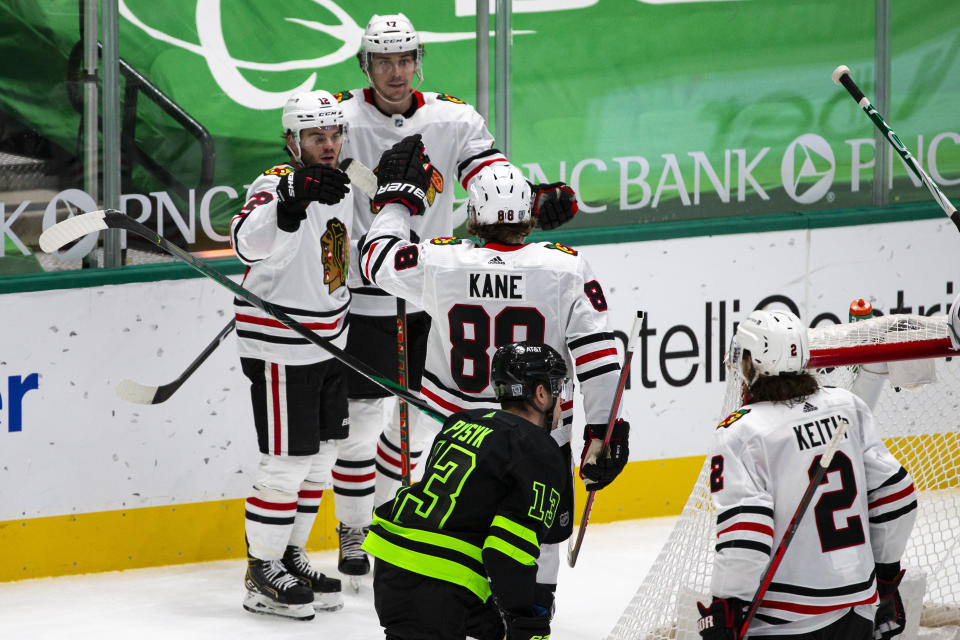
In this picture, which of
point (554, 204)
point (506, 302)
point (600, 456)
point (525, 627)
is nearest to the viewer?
point (525, 627)

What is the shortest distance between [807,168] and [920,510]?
1.59 meters

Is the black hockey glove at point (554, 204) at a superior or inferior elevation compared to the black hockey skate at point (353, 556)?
superior

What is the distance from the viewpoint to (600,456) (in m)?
3.58

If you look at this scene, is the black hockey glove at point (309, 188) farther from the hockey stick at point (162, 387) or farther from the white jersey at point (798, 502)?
the white jersey at point (798, 502)

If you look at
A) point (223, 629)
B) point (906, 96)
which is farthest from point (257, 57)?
point (906, 96)

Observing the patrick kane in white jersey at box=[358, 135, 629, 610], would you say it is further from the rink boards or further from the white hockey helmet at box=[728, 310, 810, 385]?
the rink boards

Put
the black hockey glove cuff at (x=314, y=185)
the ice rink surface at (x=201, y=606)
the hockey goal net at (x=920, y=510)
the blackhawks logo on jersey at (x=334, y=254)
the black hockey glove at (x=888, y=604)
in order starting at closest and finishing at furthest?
the black hockey glove at (x=888, y=604) < the hockey goal net at (x=920, y=510) < the black hockey glove cuff at (x=314, y=185) < the ice rink surface at (x=201, y=606) < the blackhawks logo on jersey at (x=334, y=254)

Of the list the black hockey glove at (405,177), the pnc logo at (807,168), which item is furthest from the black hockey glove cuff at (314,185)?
the pnc logo at (807,168)

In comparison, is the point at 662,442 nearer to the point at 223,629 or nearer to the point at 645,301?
the point at 645,301

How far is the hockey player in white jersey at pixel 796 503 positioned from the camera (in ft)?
9.09

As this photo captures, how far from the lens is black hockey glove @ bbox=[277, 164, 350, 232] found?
3.87m

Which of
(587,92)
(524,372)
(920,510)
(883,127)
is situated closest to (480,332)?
(524,372)

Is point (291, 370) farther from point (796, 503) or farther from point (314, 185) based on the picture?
point (796, 503)

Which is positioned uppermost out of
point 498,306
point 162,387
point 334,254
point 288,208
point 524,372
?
point 288,208
